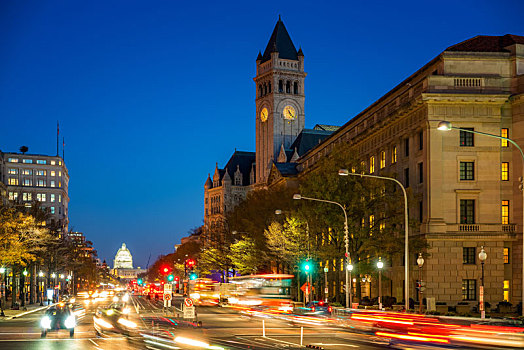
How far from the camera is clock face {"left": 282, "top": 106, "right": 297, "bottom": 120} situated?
19212cm

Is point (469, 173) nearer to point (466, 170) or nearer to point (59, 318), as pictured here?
point (466, 170)

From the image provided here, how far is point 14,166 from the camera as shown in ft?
619

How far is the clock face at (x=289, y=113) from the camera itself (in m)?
192

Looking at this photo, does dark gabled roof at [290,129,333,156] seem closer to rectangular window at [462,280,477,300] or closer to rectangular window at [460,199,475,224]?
rectangular window at [460,199,475,224]

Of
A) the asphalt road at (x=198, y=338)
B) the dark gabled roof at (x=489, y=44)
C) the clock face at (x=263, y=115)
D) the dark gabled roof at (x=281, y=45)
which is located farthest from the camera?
the clock face at (x=263, y=115)

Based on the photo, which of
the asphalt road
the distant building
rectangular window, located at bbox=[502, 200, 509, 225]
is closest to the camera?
the asphalt road

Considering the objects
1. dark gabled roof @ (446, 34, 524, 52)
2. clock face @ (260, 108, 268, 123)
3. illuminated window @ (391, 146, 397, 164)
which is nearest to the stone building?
dark gabled roof @ (446, 34, 524, 52)

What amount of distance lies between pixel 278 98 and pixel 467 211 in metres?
128

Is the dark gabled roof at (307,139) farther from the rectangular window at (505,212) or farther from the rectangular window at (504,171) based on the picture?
the rectangular window at (505,212)

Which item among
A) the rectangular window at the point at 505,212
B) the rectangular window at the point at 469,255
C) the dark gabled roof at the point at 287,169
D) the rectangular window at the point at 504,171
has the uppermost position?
the dark gabled roof at the point at 287,169

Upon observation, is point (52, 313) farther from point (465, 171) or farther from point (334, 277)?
point (334, 277)

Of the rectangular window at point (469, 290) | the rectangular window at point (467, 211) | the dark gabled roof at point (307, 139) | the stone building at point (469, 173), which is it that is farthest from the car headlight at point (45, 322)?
the dark gabled roof at point (307, 139)

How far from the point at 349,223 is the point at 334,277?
24.0m

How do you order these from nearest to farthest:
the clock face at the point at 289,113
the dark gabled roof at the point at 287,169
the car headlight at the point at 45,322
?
the car headlight at the point at 45,322 < the dark gabled roof at the point at 287,169 < the clock face at the point at 289,113
